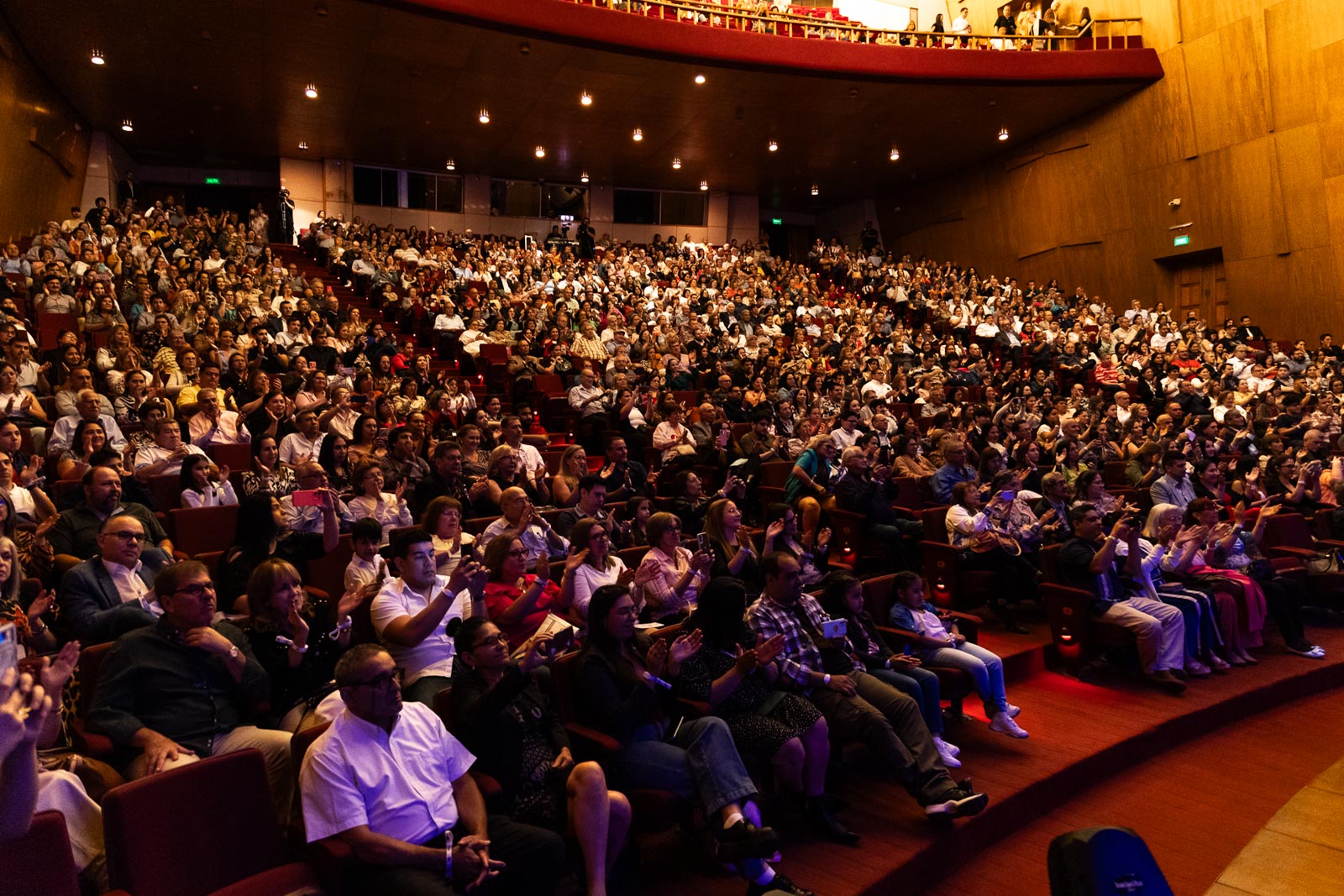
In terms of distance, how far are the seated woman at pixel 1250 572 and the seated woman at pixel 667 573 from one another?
8.64ft

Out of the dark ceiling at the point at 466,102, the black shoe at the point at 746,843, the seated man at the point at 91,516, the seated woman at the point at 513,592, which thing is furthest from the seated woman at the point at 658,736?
the dark ceiling at the point at 466,102

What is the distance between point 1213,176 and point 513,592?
12224mm

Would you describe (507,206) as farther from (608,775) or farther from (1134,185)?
(608,775)

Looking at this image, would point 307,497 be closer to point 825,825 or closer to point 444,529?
point 444,529

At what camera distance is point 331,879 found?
69.6 inches

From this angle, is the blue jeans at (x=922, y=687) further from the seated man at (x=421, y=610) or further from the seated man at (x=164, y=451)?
the seated man at (x=164, y=451)

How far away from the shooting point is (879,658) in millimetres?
3076

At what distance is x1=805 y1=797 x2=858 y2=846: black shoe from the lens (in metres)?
2.54

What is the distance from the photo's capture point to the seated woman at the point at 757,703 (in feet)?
8.35

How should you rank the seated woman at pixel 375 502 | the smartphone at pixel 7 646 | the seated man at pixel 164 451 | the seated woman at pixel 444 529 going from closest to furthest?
the smartphone at pixel 7 646 < the seated woman at pixel 444 529 < the seated woman at pixel 375 502 < the seated man at pixel 164 451

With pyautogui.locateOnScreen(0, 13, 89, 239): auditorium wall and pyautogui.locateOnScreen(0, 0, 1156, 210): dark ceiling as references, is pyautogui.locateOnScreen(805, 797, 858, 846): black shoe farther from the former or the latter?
pyautogui.locateOnScreen(0, 13, 89, 239): auditorium wall

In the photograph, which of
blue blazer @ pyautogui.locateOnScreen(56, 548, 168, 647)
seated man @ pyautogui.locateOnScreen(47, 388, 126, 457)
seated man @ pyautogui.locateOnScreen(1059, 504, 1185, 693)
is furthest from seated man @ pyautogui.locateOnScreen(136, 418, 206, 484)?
seated man @ pyautogui.locateOnScreen(1059, 504, 1185, 693)

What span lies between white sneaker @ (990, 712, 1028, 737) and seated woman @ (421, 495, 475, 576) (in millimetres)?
1957

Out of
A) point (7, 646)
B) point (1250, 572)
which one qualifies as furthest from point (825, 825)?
point (1250, 572)
